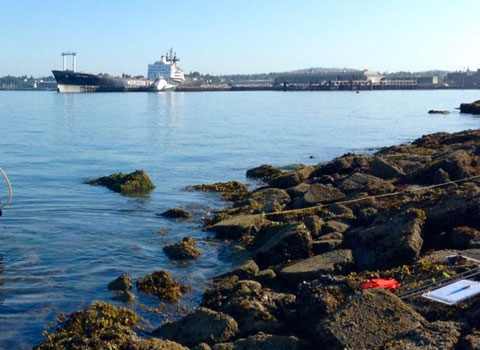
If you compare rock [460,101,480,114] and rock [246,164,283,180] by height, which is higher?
rock [460,101,480,114]

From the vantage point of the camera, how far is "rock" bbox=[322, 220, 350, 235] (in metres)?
10.5

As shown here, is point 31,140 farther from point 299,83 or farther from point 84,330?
point 299,83

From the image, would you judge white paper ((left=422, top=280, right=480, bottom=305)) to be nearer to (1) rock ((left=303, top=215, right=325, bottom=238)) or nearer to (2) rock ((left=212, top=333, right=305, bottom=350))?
(2) rock ((left=212, top=333, right=305, bottom=350))

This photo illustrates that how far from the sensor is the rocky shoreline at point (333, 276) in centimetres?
583

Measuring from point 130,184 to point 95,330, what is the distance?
11628 mm

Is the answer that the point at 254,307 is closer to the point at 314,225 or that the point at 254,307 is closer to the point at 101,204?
the point at 314,225

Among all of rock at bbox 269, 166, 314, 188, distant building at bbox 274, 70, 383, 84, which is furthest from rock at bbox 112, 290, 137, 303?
distant building at bbox 274, 70, 383, 84

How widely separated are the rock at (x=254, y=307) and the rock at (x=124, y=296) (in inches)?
59.0

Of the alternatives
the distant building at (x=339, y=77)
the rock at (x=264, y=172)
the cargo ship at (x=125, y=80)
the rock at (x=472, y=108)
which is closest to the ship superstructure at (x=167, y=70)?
the cargo ship at (x=125, y=80)

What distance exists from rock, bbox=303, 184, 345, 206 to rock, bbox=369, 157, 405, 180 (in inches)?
70.1

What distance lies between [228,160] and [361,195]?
46.4 ft

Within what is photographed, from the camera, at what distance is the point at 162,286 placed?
365 inches

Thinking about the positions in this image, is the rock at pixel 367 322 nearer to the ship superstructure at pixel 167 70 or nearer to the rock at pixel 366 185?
the rock at pixel 366 185

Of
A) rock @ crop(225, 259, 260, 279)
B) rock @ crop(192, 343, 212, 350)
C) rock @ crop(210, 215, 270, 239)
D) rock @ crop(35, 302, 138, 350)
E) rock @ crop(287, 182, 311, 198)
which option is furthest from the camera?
rock @ crop(287, 182, 311, 198)
